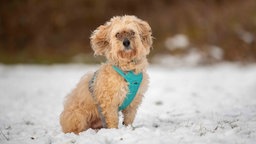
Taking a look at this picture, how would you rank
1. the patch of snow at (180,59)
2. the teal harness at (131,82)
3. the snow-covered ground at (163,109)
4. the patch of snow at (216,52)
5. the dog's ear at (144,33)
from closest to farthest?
the snow-covered ground at (163,109) → the teal harness at (131,82) → the dog's ear at (144,33) → the patch of snow at (216,52) → the patch of snow at (180,59)

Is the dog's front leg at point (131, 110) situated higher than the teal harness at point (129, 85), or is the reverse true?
the teal harness at point (129, 85)

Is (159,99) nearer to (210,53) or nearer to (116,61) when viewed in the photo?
(116,61)

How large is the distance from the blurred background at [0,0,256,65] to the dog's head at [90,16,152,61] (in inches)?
555

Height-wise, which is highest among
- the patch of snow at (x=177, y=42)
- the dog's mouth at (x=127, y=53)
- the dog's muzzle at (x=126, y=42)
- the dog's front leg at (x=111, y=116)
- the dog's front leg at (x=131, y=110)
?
the patch of snow at (x=177, y=42)

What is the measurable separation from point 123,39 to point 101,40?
54 centimetres

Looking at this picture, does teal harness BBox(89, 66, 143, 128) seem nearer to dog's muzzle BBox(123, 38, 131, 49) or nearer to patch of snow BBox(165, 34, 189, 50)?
dog's muzzle BBox(123, 38, 131, 49)

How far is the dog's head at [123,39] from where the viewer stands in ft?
20.5

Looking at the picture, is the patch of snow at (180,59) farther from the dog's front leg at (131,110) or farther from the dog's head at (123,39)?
the dog's head at (123,39)

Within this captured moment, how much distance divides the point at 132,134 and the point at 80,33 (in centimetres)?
2227

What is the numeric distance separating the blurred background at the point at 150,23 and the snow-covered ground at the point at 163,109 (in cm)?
280

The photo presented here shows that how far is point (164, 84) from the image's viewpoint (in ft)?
47.5

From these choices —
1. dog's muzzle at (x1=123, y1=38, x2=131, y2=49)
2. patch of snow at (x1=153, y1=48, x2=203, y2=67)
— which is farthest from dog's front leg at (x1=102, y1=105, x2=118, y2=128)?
patch of snow at (x1=153, y1=48, x2=203, y2=67)

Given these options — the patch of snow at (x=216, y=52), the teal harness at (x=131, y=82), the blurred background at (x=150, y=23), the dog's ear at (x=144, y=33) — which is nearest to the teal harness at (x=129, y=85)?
the teal harness at (x=131, y=82)

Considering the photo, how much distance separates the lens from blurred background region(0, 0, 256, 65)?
22.2m
